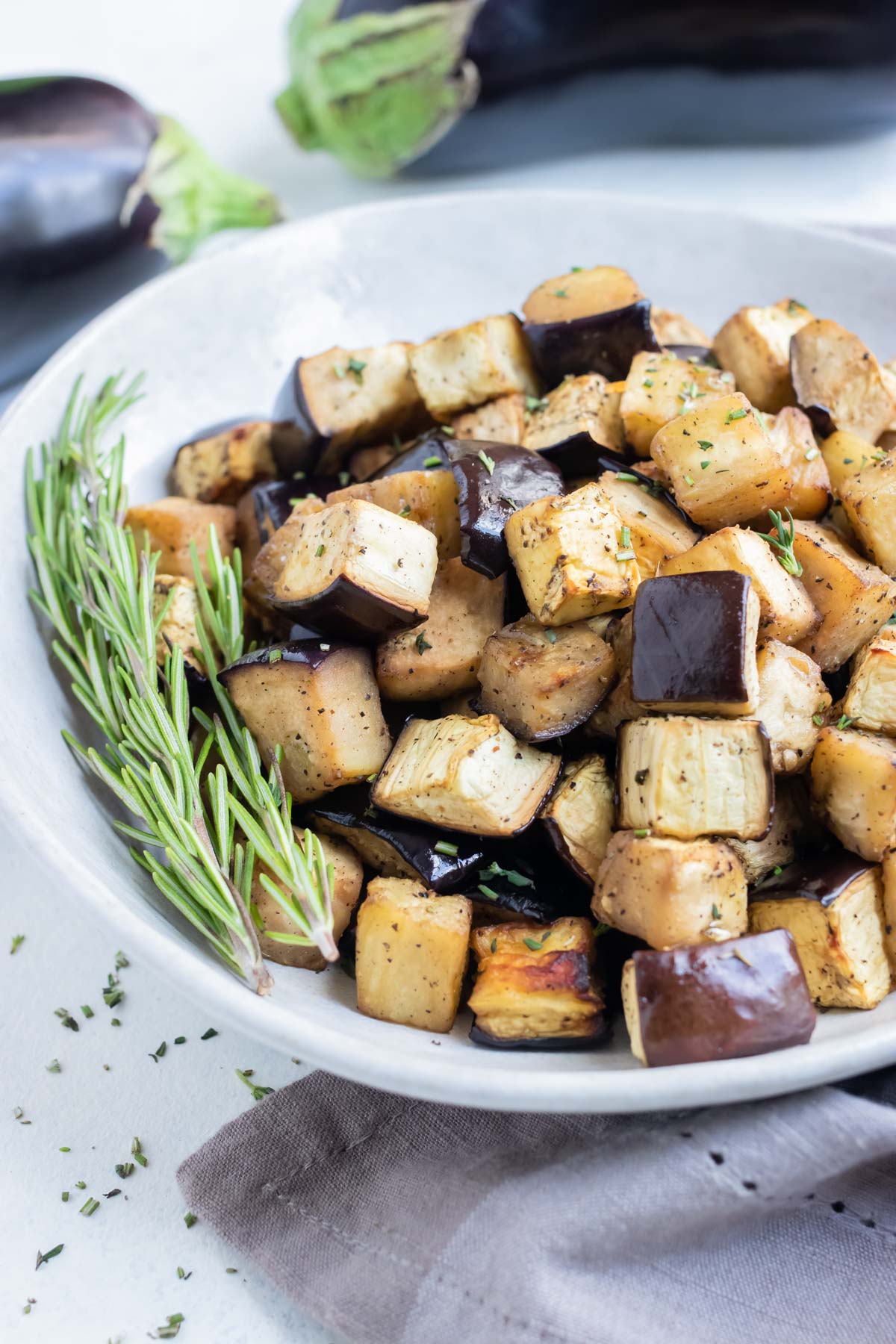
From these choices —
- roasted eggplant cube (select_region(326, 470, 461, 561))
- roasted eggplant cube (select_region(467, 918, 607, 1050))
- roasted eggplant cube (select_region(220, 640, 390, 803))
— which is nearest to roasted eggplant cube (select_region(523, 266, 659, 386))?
roasted eggplant cube (select_region(326, 470, 461, 561))

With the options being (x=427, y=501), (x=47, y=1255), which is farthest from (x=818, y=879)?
(x=47, y=1255)

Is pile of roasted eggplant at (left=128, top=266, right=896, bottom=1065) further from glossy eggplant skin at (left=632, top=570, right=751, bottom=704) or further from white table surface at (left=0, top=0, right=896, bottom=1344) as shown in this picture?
white table surface at (left=0, top=0, right=896, bottom=1344)

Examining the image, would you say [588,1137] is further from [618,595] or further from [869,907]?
[618,595]

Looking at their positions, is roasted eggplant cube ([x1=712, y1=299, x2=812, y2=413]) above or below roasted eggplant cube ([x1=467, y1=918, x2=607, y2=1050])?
above

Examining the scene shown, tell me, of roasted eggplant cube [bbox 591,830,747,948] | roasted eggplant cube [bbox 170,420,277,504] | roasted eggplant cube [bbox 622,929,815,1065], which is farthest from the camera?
roasted eggplant cube [bbox 170,420,277,504]

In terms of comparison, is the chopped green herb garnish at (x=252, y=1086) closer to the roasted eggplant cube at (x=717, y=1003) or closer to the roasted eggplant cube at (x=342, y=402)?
the roasted eggplant cube at (x=717, y=1003)

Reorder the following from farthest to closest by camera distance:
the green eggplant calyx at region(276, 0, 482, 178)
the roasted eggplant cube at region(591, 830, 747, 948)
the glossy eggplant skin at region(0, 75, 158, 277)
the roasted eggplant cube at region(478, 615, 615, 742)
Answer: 1. the green eggplant calyx at region(276, 0, 482, 178)
2. the glossy eggplant skin at region(0, 75, 158, 277)
3. the roasted eggplant cube at region(478, 615, 615, 742)
4. the roasted eggplant cube at region(591, 830, 747, 948)

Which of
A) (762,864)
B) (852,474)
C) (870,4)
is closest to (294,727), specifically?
(762,864)

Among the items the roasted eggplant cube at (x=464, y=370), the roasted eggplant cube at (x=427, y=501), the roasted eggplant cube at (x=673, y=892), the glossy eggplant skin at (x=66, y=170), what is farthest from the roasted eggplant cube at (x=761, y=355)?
the glossy eggplant skin at (x=66, y=170)
